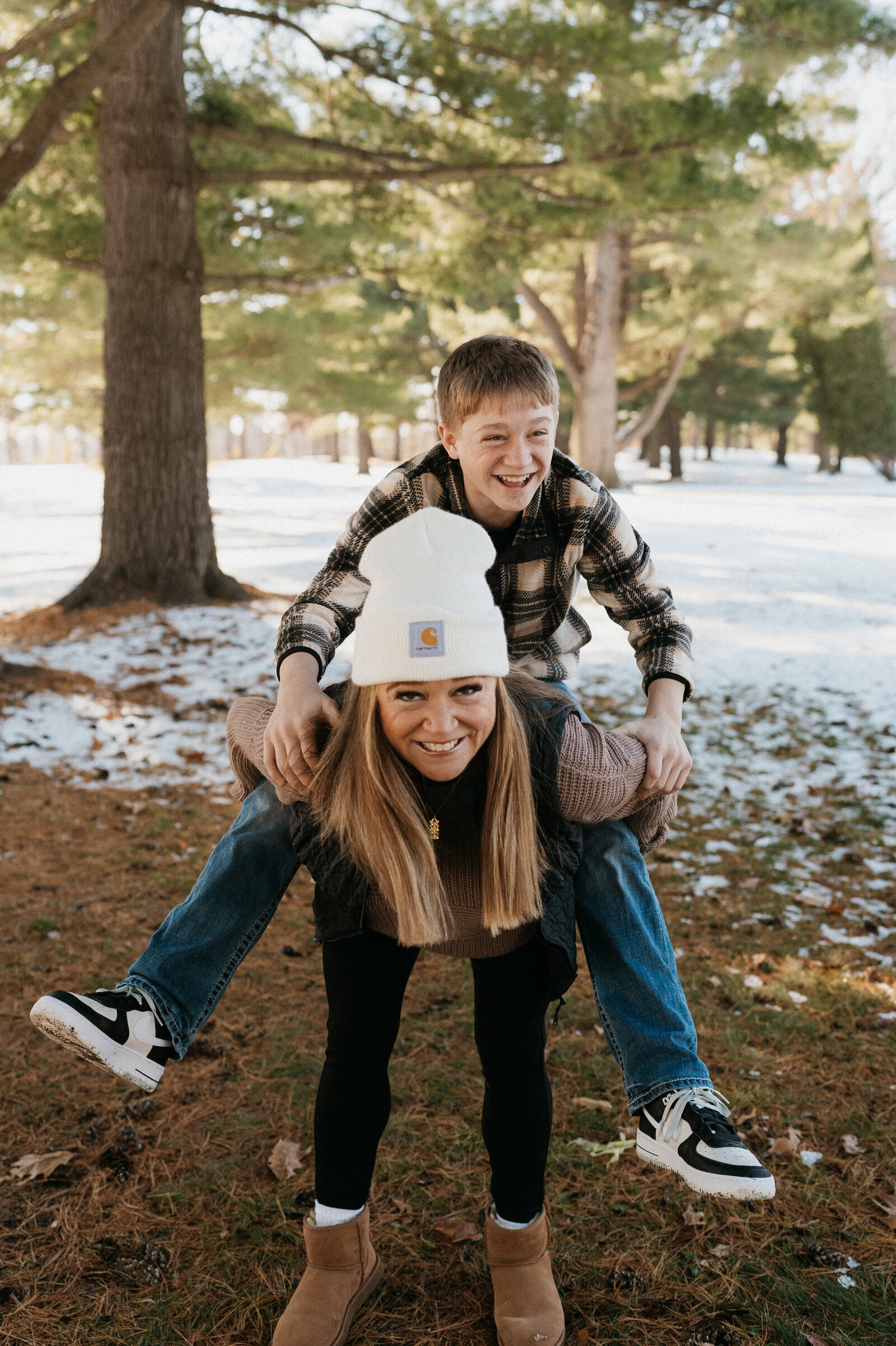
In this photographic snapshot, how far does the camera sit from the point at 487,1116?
→ 209 centimetres

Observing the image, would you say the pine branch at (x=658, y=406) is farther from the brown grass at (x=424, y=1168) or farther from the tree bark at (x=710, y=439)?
Answer: the brown grass at (x=424, y=1168)

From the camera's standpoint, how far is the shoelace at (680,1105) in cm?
184

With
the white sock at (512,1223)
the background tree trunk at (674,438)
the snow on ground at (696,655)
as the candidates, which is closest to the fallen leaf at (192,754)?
the snow on ground at (696,655)

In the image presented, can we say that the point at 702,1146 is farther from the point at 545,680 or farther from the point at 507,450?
the point at 507,450

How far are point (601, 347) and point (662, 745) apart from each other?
19534 millimetres

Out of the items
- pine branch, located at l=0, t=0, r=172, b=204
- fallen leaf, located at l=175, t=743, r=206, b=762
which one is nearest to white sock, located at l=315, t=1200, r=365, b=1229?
fallen leaf, located at l=175, t=743, r=206, b=762

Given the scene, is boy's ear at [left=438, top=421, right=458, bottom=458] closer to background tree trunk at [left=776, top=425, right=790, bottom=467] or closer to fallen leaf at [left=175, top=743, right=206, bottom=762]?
fallen leaf at [left=175, top=743, right=206, bottom=762]

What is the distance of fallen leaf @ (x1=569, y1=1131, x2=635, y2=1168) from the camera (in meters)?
2.54

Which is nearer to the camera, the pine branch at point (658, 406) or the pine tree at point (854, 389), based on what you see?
the pine branch at point (658, 406)

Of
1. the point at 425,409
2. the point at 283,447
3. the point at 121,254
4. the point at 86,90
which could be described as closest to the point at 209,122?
the point at 121,254

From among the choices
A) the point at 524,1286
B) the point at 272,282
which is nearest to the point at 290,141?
the point at 272,282

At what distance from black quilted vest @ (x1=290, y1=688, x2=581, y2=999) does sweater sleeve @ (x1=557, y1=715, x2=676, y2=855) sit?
0.8 inches

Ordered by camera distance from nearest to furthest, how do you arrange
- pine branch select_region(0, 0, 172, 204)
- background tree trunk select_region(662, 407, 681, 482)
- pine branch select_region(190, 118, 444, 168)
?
pine branch select_region(0, 0, 172, 204)
pine branch select_region(190, 118, 444, 168)
background tree trunk select_region(662, 407, 681, 482)

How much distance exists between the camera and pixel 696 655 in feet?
26.6
